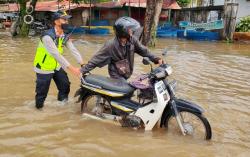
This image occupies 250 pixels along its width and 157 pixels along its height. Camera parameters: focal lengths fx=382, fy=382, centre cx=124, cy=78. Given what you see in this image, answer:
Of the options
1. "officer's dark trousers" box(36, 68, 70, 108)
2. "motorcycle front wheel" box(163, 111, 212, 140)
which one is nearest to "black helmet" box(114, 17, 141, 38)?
"motorcycle front wheel" box(163, 111, 212, 140)

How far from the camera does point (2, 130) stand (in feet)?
19.2

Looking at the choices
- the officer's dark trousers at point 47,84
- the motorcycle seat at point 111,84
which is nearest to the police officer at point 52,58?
the officer's dark trousers at point 47,84

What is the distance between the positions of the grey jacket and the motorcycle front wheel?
3.39 feet

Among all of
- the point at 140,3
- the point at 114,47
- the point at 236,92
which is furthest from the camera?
the point at 140,3

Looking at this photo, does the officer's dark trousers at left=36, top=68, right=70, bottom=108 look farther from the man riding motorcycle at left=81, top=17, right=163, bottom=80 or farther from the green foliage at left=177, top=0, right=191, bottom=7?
the green foliage at left=177, top=0, right=191, bottom=7

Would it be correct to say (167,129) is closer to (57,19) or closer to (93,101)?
(93,101)

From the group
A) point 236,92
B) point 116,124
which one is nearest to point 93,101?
point 116,124

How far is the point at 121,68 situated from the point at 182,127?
1386mm

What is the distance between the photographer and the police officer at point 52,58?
20.0 ft

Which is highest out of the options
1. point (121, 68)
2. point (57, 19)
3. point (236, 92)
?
point (57, 19)

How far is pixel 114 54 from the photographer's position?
601 centimetres

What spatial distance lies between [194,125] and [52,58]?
8.53ft

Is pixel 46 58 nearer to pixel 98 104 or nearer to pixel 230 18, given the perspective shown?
pixel 98 104

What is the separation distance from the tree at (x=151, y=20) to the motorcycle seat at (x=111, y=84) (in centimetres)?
1342
